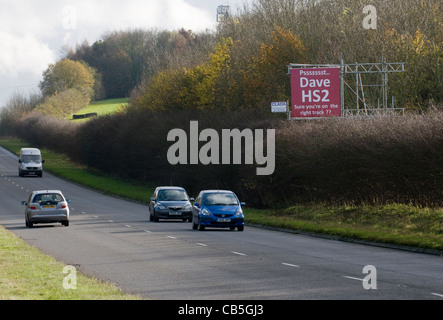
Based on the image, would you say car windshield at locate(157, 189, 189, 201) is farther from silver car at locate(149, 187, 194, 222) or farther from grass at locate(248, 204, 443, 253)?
grass at locate(248, 204, 443, 253)

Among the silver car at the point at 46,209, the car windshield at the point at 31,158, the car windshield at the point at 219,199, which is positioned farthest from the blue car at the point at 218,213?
the car windshield at the point at 31,158

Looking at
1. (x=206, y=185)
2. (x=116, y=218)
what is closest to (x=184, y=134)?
(x=206, y=185)

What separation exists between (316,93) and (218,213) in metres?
16.0

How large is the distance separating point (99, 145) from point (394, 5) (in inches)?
1617

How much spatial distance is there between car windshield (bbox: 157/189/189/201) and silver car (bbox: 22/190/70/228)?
18.1 feet

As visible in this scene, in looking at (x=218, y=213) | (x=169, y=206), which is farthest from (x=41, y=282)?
(x=169, y=206)

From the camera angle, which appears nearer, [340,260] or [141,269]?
[141,269]

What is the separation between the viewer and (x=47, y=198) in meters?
37.8

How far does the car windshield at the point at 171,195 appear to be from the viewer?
137 ft

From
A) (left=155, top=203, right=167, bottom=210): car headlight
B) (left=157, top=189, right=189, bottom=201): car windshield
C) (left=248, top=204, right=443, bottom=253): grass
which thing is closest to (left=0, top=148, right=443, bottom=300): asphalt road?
(left=248, top=204, right=443, bottom=253): grass

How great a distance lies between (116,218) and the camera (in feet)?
144

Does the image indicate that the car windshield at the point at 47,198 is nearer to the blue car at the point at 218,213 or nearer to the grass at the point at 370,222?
the blue car at the point at 218,213

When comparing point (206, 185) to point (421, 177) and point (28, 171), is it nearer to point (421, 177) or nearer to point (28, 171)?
point (421, 177)

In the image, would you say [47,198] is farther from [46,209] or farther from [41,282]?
[41,282]
